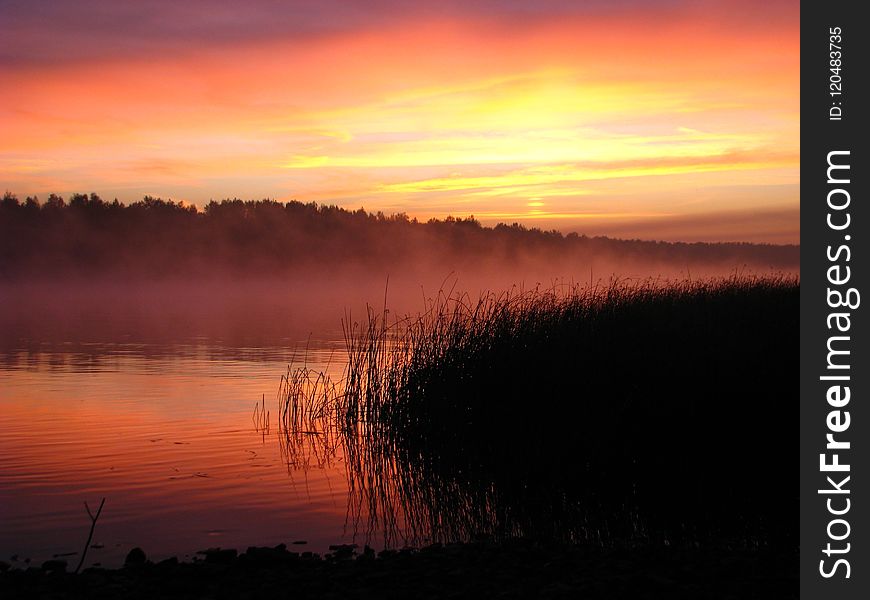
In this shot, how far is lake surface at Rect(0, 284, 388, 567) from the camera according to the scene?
28.8 feet

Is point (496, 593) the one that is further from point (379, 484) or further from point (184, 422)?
point (184, 422)

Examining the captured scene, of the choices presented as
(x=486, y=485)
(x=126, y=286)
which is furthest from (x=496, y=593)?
(x=126, y=286)

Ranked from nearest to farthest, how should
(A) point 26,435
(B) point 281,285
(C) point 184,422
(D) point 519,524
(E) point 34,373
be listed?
(D) point 519,524 < (A) point 26,435 < (C) point 184,422 < (E) point 34,373 < (B) point 281,285

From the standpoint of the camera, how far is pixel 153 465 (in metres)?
11.8

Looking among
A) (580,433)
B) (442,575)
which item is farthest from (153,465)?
(442,575)

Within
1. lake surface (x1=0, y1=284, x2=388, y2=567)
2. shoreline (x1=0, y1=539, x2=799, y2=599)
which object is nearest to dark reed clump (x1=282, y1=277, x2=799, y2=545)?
lake surface (x1=0, y1=284, x2=388, y2=567)

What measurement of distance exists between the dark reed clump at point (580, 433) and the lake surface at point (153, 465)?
0.99 metres

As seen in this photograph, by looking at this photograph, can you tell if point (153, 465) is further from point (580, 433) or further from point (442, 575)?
point (442, 575)

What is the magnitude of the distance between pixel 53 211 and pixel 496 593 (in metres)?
123

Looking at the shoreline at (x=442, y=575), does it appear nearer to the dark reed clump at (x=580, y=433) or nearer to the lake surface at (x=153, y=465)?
the lake surface at (x=153, y=465)

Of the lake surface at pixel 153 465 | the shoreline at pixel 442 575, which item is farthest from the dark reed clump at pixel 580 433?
the shoreline at pixel 442 575

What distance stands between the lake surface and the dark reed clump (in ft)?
3.25

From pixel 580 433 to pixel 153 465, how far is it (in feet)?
18.6

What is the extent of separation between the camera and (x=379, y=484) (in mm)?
11328
